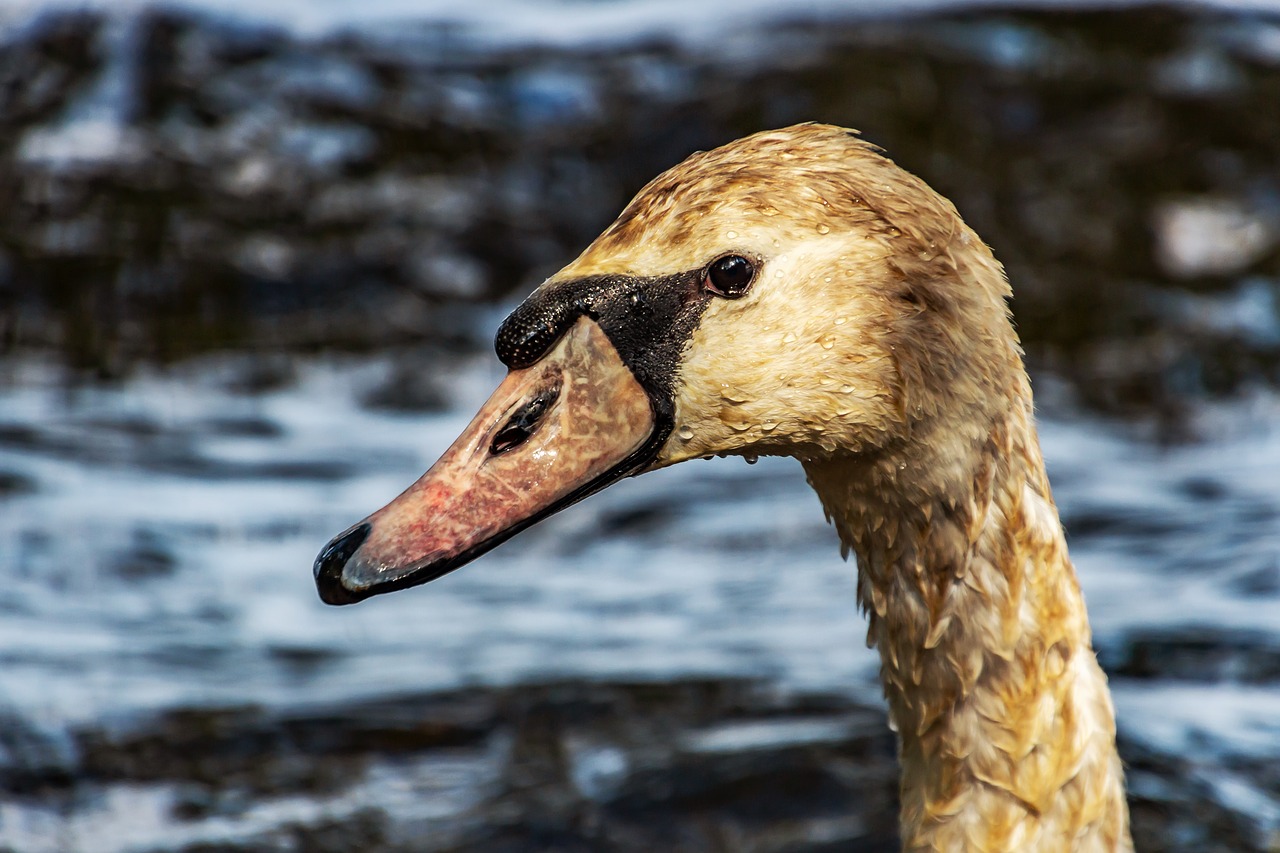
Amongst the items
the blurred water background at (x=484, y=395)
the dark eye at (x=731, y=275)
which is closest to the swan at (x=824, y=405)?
the dark eye at (x=731, y=275)

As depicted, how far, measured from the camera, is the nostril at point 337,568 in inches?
125

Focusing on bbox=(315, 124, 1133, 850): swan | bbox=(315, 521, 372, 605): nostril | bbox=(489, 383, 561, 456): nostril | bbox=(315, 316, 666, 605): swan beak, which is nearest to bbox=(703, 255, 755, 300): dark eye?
bbox=(315, 124, 1133, 850): swan

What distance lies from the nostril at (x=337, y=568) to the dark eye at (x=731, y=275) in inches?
31.3

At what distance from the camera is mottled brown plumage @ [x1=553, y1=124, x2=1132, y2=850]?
3266mm

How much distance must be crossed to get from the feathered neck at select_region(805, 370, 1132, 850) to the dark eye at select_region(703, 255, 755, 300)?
1.36 ft

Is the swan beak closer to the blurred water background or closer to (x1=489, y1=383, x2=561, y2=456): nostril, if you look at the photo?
(x1=489, y1=383, x2=561, y2=456): nostril

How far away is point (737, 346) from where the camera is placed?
3309mm

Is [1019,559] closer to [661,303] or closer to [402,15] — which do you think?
[661,303]

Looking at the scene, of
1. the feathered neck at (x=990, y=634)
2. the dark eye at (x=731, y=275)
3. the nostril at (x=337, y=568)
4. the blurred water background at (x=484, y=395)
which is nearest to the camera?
the nostril at (x=337, y=568)

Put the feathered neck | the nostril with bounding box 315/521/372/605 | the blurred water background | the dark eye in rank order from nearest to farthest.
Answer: the nostril with bounding box 315/521/372/605 < the dark eye < the feathered neck < the blurred water background

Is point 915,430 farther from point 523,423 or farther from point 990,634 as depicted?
point 523,423

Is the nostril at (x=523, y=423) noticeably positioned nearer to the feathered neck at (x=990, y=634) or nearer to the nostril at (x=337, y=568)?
the nostril at (x=337, y=568)

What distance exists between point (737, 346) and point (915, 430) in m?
0.37

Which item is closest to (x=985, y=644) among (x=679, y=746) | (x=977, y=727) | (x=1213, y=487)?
(x=977, y=727)
